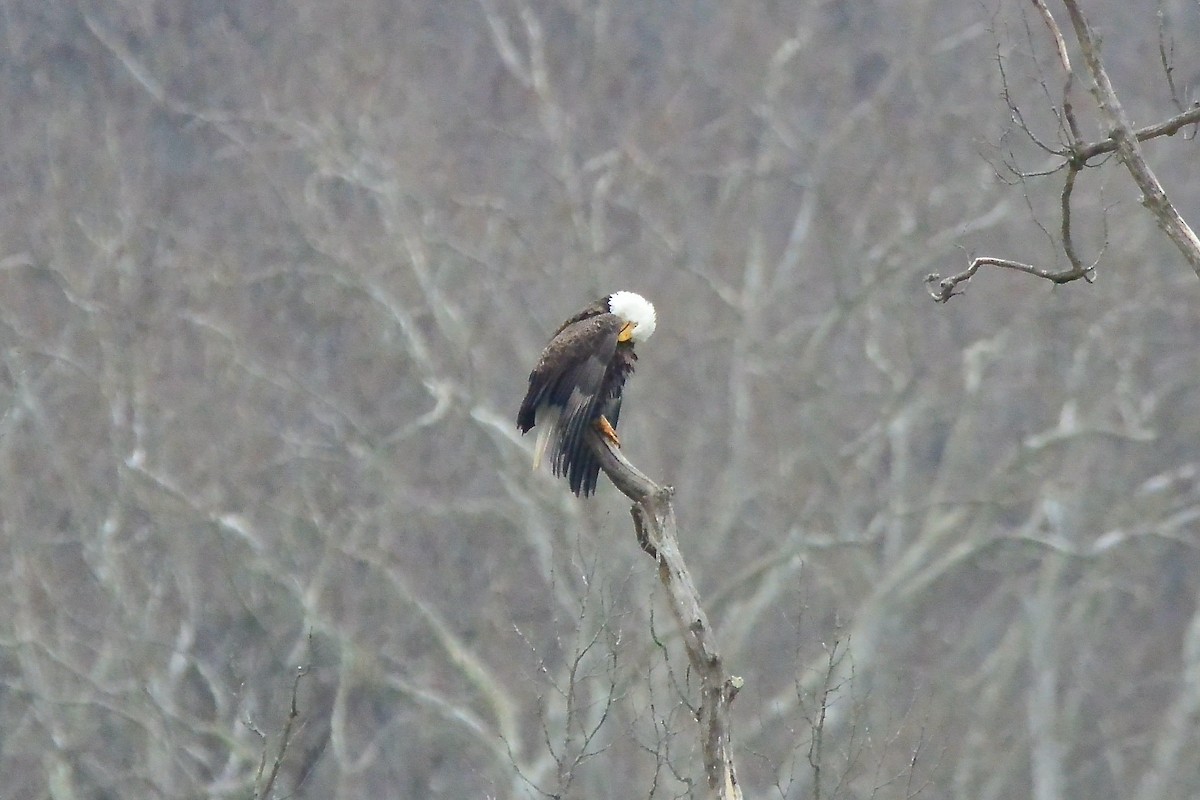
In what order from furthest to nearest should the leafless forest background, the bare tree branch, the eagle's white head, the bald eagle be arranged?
1. the leafless forest background
2. the eagle's white head
3. the bald eagle
4. the bare tree branch

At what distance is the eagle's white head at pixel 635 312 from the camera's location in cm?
931

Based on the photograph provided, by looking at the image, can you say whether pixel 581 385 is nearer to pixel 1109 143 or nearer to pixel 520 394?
pixel 1109 143

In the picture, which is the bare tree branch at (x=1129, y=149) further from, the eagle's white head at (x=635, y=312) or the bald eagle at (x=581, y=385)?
the eagle's white head at (x=635, y=312)

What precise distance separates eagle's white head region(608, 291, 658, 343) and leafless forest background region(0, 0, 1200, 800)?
703cm

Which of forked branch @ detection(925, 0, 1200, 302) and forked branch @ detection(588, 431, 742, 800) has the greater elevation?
forked branch @ detection(925, 0, 1200, 302)

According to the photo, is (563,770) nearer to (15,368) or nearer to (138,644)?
(138,644)

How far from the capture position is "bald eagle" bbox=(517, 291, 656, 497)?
855cm

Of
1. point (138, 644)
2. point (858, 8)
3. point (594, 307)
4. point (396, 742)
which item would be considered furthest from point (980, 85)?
point (594, 307)

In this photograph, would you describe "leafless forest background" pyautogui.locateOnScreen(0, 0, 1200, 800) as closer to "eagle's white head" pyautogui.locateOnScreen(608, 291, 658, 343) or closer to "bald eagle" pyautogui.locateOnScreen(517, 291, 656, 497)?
"eagle's white head" pyautogui.locateOnScreen(608, 291, 658, 343)

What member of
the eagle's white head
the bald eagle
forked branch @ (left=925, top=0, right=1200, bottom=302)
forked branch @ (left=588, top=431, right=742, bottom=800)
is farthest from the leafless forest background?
forked branch @ (left=925, top=0, right=1200, bottom=302)

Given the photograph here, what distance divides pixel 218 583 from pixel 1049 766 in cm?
658

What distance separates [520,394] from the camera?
18.7 metres

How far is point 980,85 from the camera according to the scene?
2117 cm

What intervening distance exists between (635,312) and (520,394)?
9.40 m
